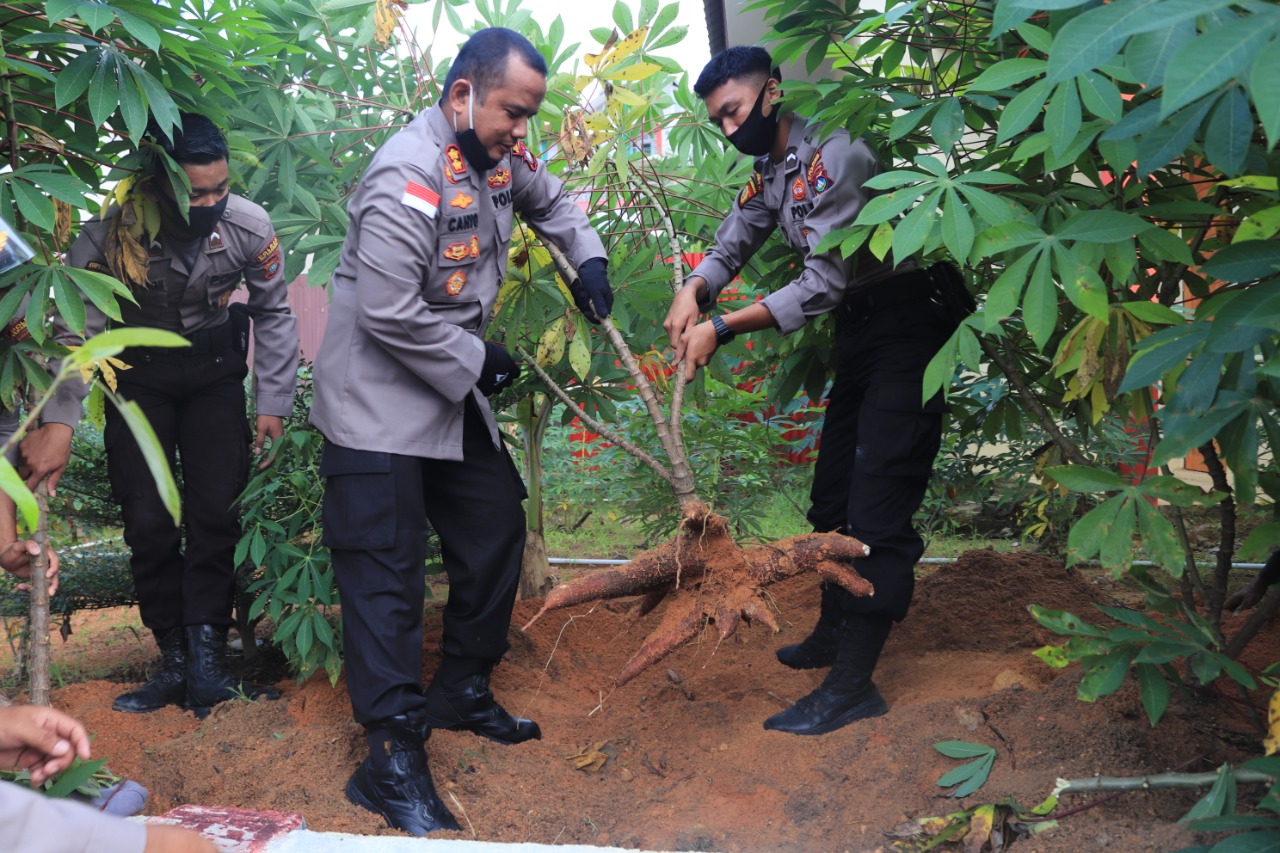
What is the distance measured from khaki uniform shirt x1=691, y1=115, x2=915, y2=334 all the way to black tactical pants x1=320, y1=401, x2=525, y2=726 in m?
0.94

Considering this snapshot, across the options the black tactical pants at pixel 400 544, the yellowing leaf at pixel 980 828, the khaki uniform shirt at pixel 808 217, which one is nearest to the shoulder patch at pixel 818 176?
the khaki uniform shirt at pixel 808 217

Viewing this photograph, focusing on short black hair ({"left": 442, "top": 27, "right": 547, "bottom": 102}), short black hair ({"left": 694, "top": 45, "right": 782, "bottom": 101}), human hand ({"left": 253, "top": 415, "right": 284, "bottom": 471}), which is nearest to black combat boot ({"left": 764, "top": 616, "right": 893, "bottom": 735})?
short black hair ({"left": 694, "top": 45, "right": 782, "bottom": 101})

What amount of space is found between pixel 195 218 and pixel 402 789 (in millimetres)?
1799

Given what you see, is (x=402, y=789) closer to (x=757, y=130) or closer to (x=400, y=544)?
(x=400, y=544)

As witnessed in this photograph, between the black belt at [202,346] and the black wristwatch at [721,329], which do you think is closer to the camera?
the black wristwatch at [721,329]

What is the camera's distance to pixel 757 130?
2896 millimetres

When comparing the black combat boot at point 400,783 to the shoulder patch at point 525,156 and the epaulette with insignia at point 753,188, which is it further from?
the epaulette with insignia at point 753,188

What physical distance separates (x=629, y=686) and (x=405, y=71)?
2.70 meters

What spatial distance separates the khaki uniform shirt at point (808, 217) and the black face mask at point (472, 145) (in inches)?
30.3

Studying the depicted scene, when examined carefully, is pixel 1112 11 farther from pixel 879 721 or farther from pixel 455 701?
pixel 455 701

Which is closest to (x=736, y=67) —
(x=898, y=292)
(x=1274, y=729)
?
(x=898, y=292)

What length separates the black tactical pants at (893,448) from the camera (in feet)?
9.14

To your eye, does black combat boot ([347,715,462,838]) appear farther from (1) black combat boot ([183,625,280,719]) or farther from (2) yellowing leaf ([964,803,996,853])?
(2) yellowing leaf ([964,803,996,853])

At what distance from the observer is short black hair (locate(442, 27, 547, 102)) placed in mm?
2561
